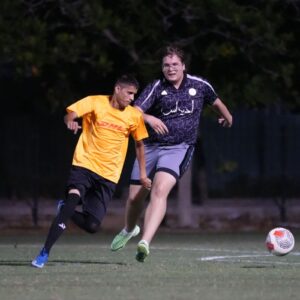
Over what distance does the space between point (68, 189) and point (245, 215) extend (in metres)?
12.3

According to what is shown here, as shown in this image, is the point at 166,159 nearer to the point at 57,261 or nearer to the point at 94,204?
the point at 94,204

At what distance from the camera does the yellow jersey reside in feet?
38.3

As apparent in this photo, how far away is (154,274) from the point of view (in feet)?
34.5

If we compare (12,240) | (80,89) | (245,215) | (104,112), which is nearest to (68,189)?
(104,112)

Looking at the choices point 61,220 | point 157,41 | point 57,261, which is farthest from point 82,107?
point 157,41

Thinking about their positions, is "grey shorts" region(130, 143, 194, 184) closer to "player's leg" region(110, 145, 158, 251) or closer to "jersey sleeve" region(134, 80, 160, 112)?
"player's leg" region(110, 145, 158, 251)

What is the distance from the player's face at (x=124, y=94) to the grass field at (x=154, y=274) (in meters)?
1.53

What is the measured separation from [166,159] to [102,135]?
786mm

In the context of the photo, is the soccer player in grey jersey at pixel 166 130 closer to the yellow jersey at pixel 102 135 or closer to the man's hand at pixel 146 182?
the man's hand at pixel 146 182

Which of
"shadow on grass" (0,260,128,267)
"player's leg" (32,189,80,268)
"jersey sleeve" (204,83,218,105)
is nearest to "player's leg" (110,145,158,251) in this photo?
"shadow on grass" (0,260,128,267)

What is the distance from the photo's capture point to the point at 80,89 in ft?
72.8

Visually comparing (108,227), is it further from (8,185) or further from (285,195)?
(285,195)

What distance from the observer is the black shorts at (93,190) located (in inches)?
456

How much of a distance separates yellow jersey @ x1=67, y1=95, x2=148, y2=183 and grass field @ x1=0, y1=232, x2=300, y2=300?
3.09 feet
